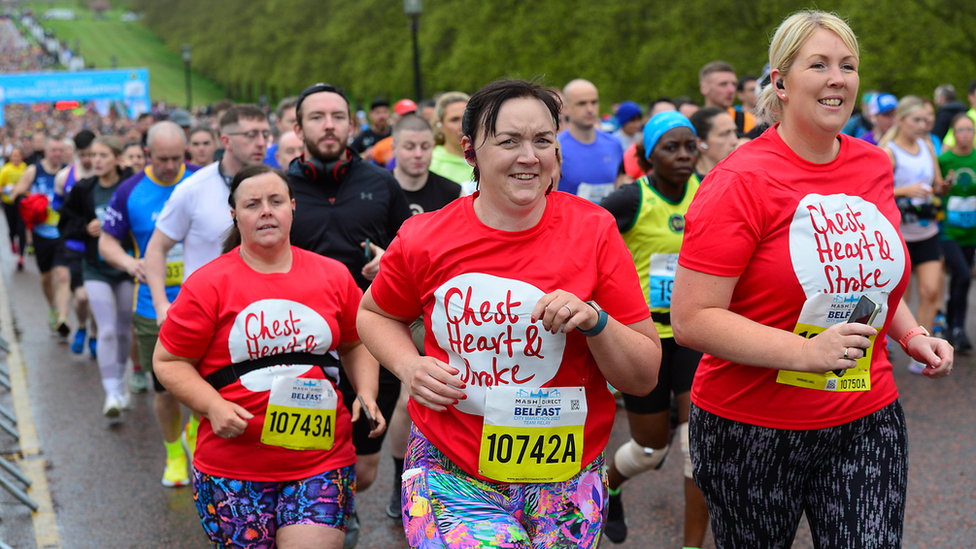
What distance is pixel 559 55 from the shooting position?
1164 inches

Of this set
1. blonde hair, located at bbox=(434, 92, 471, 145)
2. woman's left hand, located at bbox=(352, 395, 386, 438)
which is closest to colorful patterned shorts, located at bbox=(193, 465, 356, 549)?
woman's left hand, located at bbox=(352, 395, 386, 438)

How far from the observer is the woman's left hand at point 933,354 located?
2.57 m

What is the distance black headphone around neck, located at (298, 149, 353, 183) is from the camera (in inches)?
173

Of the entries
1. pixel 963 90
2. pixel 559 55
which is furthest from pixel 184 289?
pixel 559 55

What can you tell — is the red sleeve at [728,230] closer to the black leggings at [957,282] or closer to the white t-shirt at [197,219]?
the white t-shirt at [197,219]

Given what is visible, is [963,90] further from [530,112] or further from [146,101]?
[146,101]

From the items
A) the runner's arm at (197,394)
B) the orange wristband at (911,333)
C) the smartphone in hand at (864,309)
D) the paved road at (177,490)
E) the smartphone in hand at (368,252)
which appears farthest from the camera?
the paved road at (177,490)

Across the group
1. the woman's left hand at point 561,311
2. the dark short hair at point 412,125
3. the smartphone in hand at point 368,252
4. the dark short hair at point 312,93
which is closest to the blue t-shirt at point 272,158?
the dark short hair at point 412,125

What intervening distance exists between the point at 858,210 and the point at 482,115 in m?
1.05

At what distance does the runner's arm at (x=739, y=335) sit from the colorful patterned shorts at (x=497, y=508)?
0.45 m

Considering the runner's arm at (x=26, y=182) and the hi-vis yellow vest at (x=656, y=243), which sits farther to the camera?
the runner's arm at (x=26, y=182)

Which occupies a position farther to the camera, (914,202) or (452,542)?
(914,202)

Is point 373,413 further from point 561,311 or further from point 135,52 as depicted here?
point 135,52

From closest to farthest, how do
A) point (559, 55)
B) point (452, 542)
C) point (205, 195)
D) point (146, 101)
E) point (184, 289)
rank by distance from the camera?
1. point (452, 542)
2. point (184, 289)
3. point (205, 195)
4. point (559, 55)
5. point (146, 101)
